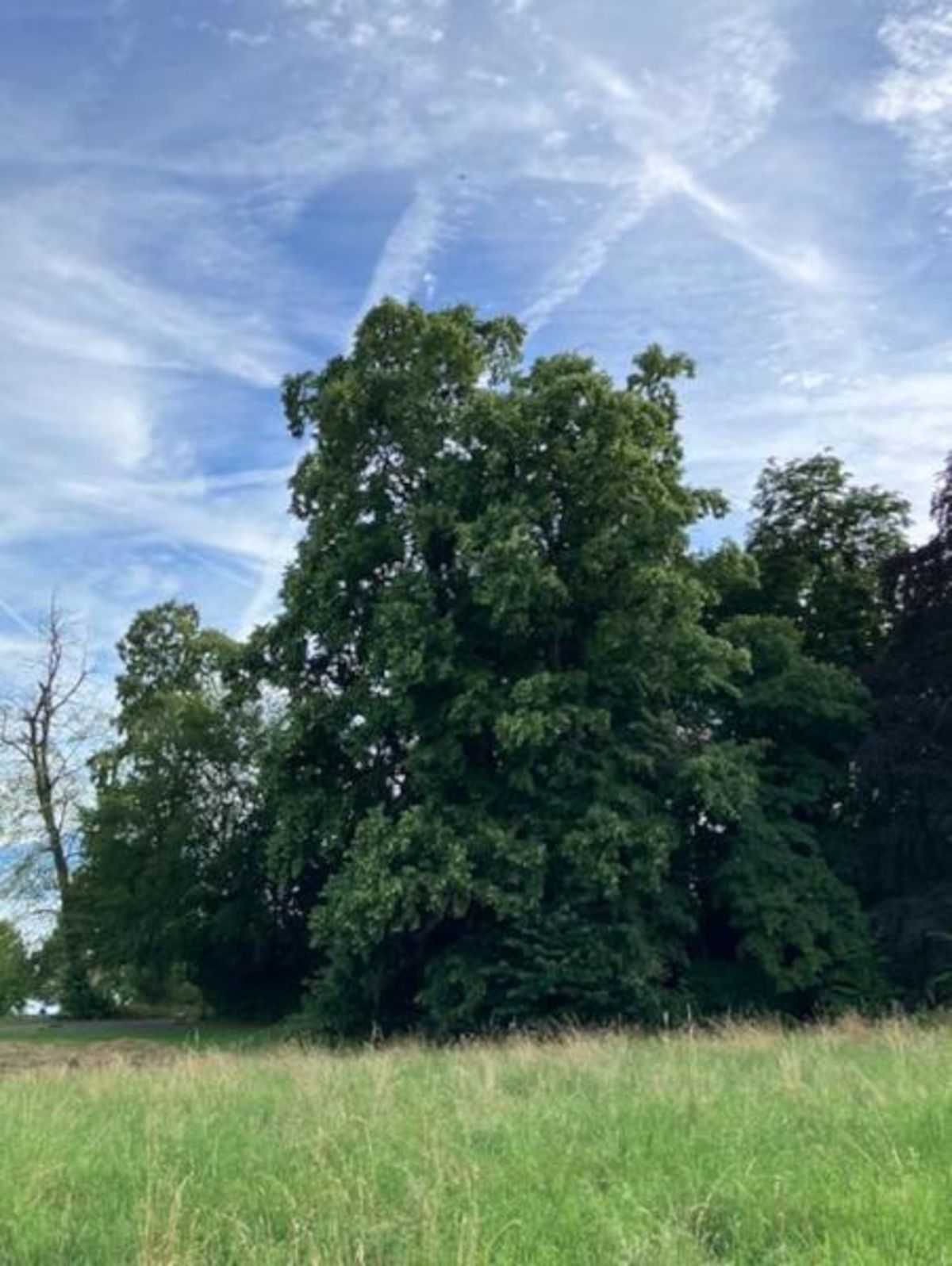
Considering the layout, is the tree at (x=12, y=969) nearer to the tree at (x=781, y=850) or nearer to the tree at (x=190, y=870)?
the tree at (x=190, y=870)

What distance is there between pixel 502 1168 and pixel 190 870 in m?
32.3

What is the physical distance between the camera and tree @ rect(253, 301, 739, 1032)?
2350 centimetres

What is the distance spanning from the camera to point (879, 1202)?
4871 millimetres

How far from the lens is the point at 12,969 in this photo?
4419 cm

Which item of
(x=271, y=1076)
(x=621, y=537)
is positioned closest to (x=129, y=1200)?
(x=271, y=1076)

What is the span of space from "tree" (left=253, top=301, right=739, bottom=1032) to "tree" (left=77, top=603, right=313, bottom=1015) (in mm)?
8271

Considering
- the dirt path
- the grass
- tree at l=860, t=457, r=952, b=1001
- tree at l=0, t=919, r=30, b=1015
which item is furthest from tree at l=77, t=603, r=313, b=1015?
the grass

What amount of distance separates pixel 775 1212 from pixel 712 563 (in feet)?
82.9

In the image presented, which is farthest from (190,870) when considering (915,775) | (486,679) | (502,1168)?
(502,1168)

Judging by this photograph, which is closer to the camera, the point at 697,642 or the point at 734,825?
the point at 697,642

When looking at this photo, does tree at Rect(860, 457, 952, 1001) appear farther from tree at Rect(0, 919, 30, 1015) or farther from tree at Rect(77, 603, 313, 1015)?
tree at Rect(0, 919, 30, 1015)

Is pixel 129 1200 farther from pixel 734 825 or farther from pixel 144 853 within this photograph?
pixel 144 853

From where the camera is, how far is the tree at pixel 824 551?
32.4 metres

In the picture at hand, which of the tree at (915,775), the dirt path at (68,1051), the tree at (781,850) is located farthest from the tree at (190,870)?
the tree at (915,775)
